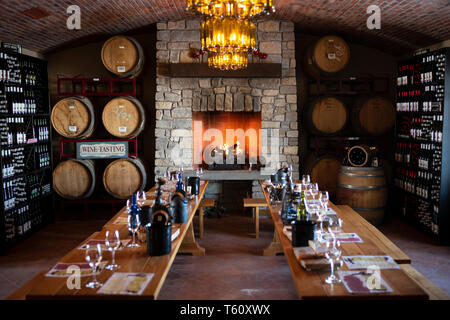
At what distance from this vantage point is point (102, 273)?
2.42 meters

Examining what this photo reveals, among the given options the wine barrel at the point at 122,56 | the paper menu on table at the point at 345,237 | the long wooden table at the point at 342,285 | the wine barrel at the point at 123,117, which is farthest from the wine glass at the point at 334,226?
the wine barrel at the point at 122,56

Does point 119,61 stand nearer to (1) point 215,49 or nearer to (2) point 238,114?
(2) point 238,114

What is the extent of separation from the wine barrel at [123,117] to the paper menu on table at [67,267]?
4.12 m

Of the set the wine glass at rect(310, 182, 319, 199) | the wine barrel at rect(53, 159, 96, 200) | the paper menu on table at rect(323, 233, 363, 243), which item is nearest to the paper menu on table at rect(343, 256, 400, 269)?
the paper menu on table at rect(323, 233, 363, 243)

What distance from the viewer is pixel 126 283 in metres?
2.25

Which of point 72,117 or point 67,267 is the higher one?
point 72,117

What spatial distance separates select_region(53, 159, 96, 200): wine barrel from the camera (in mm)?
6535

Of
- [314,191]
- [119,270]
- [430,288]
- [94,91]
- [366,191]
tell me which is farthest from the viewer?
[94,91]

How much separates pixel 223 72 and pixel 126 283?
4.79m

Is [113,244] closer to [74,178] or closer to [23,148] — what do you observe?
[23,148]

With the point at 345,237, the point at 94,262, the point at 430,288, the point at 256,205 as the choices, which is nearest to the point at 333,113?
the point at 256,205

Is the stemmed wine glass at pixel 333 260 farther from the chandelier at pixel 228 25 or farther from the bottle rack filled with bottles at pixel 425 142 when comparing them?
the bottle rack filled with bottles at pixel 425 142

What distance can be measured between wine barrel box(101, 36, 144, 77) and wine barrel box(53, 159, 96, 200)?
1.62 metres

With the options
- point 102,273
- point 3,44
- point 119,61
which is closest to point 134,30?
point 119,61
